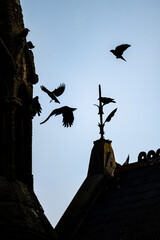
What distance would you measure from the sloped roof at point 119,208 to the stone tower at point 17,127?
1.19m

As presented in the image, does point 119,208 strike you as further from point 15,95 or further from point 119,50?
point 15,95

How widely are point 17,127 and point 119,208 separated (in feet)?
14.7

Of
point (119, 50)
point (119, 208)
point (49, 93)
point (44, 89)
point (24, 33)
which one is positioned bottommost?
point (119, 208)

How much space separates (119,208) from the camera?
26.1m

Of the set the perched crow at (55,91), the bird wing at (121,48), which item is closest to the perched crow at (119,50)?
the bird wing at (121,48)

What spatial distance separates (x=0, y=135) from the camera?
27406mm

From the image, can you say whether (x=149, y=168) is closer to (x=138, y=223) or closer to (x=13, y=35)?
(x=138, y=223)

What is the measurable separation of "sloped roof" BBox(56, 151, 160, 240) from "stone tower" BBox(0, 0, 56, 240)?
1.19 meters

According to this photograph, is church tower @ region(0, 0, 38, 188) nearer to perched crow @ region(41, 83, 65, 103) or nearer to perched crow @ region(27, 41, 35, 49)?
perched crow @ region(27, 41, 35, 49)

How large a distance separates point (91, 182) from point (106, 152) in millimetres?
1339

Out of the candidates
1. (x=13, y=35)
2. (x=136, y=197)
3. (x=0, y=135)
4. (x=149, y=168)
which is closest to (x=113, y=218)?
(x=136, y=197)

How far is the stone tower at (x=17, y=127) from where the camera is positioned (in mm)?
25391

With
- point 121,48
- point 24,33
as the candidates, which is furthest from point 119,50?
point 24,33

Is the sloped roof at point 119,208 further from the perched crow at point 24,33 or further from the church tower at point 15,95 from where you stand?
the perched crow at point 24,33
